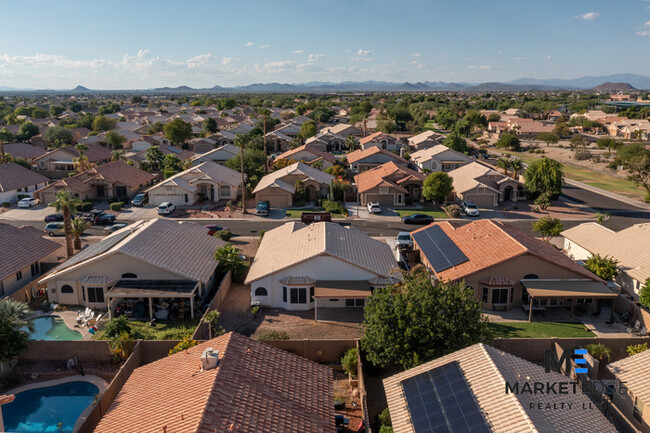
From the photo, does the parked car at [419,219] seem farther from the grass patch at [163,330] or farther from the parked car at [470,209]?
the grass patch at [163,330]

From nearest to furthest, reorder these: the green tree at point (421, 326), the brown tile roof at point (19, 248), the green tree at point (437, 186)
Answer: the green tree at point (421, 326)
the brown tile roof at point (19, 248)
the green tree at point (437, 186)

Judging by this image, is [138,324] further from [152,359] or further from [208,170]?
[208,170]

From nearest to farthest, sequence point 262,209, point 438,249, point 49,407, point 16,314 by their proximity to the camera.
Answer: point 49,407, point 16,314, point 438,249, point 262,209

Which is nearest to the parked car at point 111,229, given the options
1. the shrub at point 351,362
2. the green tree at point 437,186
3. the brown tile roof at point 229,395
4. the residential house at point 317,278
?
the residential house at point 317,278

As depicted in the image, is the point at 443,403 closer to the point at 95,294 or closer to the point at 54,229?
the point at 95,294

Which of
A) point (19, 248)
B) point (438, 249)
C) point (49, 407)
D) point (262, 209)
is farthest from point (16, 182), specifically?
point (438, 249)
